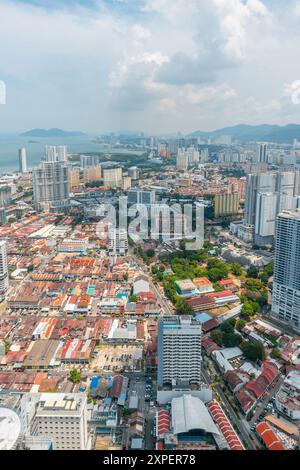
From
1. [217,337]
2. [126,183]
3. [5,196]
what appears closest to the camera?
[217,337]

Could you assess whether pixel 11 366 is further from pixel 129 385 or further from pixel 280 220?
pixel 280 220

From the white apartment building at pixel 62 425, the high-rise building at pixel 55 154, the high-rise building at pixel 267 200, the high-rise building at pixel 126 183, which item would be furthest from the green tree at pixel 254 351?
the high-rise building at pixel 55 154

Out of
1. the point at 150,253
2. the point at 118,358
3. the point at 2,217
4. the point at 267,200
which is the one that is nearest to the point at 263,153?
the point at 267,200

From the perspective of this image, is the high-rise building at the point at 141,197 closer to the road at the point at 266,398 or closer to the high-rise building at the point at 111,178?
the high-rise building at the point at 111,178

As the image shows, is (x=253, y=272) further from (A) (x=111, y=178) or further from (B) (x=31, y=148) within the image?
(B) (x=31, y=148)

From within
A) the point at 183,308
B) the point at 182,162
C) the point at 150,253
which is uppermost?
the point at 182,162

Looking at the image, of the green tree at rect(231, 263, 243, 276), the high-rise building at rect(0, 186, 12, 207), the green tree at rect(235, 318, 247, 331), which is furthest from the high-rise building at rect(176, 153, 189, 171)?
the green tree at rect(235, 318, 247, 331)

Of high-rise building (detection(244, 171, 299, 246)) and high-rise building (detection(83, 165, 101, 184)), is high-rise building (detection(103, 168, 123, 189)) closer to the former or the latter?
high-rise building (detection(83, 165, 101, 184))
